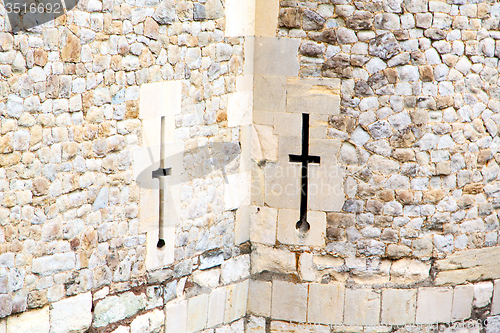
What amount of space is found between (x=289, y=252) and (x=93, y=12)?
2.36 metres

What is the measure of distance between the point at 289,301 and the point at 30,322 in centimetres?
208

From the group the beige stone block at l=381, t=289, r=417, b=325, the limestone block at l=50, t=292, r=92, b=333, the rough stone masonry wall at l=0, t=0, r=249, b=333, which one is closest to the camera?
the rough stone masonry wall at l=0, t=0, r=249, b=333

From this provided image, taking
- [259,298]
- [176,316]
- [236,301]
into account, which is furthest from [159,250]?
[259,298]

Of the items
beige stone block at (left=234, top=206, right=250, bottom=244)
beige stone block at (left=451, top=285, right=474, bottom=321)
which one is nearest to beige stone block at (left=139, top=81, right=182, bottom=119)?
beige stone block at (left=234, top=206, right=250, bottom=244)

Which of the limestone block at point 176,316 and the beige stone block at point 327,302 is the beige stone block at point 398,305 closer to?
the beige stone block at point 327,302

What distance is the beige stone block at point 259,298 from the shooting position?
5293 millimetres

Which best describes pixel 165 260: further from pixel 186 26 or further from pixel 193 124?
pixel 186 26

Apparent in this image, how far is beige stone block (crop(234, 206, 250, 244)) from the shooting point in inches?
205

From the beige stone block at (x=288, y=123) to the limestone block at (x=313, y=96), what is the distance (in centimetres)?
5

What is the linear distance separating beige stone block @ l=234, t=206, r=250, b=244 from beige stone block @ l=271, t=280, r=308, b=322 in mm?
428

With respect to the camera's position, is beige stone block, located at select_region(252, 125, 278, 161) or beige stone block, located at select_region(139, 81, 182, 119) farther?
beige stone block, located at select_region(252, 125, 278, 161)

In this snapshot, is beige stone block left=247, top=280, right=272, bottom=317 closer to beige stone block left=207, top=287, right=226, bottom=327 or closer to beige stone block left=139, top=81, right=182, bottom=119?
beige stone block left=207, top=287, right=226, bottom=327

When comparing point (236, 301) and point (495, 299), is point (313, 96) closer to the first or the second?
point (236, 301)

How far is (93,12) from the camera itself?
388cm
